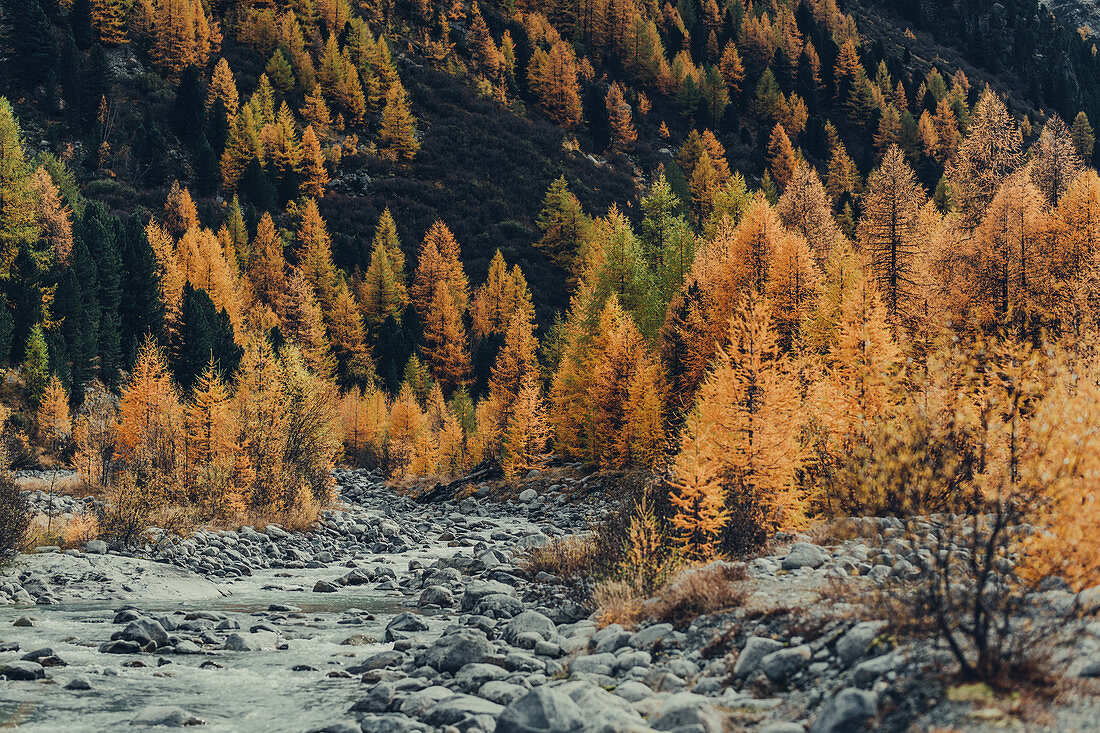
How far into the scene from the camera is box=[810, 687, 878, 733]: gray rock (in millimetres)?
6180

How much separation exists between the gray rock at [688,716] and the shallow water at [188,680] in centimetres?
472

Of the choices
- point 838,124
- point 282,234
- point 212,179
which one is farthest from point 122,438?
point 838,124

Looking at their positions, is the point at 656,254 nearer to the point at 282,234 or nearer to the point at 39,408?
the point at 39,408

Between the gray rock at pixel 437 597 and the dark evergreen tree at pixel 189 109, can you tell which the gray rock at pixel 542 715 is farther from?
the dark evergreen tree at pixel 189 109

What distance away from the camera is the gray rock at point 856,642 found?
7660mm

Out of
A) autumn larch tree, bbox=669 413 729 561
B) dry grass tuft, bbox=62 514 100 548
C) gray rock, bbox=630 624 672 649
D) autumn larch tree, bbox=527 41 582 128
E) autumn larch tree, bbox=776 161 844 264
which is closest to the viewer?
gray rock, bbox=630 624 672 649

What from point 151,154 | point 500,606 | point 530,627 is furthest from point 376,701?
point 151,154

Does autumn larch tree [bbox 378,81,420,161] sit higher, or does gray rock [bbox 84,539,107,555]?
autumn larch tree [bbox 378,81,420,161]

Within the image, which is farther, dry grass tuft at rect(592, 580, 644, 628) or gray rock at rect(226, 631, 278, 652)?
gray rock at rect(226, 631, 278, 652)

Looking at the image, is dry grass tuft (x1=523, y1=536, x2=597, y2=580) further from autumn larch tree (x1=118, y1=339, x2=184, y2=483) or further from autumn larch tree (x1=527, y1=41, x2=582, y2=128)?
autumn larch tree (x1=527, y1=41, x2=582, y2=128)

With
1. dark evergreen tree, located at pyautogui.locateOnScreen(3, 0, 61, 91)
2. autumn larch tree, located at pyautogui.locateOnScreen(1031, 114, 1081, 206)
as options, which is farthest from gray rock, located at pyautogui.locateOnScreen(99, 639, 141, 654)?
dark evergreen tree, located at pyautogui.locateOnScreen(3, 0, 61, 91)

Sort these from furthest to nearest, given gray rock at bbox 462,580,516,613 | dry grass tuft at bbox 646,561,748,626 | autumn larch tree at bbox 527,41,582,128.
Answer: autumn larch tree at bbox 527,41,582,128 → gray rock at bbox 462,580,516,613 → dry grass tuft at bbox 646,561,748,626

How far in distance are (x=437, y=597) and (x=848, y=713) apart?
1375cm

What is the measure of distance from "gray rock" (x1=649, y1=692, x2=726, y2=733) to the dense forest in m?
3.32
